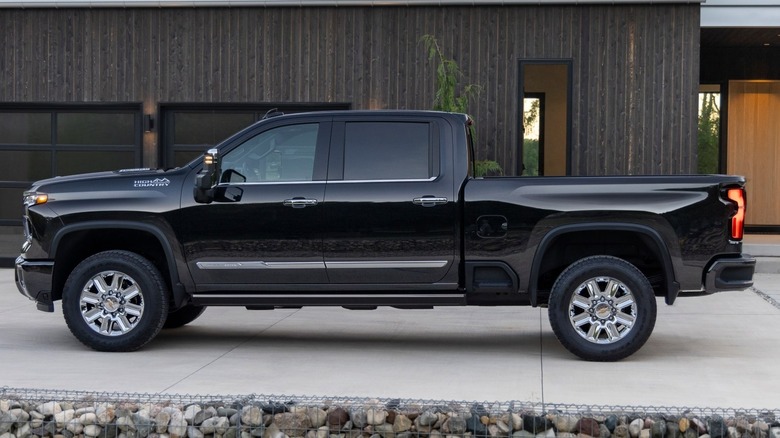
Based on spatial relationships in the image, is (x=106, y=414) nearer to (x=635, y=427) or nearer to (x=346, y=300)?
(x=346, y=300)

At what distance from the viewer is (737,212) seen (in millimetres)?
8062

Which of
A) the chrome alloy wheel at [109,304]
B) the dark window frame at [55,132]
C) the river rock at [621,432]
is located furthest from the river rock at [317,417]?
the dark window frame at [55,132]

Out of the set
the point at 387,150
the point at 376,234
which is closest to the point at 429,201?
the point at 376,234

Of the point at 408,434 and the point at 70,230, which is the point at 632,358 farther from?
the point at 70,230

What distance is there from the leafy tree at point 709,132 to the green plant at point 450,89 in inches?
237

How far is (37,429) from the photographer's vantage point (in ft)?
20.0

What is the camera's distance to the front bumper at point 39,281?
8570mm

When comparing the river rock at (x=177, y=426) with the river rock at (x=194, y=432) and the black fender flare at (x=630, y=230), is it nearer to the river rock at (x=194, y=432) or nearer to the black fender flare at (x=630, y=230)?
the river rock at (x=194, y=432)

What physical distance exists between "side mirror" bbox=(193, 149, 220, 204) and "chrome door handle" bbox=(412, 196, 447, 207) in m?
1.51

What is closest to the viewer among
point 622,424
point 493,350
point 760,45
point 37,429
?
point 622,424

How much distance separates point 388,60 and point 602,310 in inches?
294

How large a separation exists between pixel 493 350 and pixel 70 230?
3.38m

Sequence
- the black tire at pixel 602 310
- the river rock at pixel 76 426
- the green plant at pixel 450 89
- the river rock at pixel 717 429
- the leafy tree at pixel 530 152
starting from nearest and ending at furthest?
1. the river rock at pixel 717 429
2. the river rock at pixel 76 426
3. the black tire at pixel 602 310
4. the green plant at pixel 450 89
5. the leafy tree at pixel 530 152

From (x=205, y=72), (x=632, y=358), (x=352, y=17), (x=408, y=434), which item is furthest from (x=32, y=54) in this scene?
(x=408, y=434)
